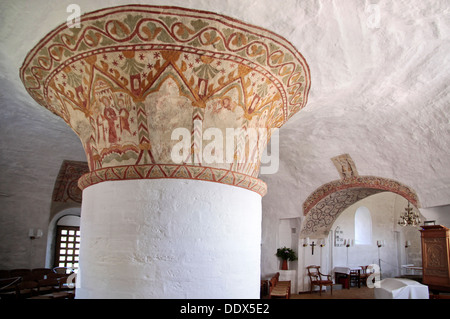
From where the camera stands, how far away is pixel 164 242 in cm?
387

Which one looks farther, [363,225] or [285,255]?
[363,225]

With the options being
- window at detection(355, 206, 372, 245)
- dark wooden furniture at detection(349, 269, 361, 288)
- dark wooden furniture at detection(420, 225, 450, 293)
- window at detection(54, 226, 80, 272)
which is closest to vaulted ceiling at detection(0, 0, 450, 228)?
dark wooden furniture at detection(420, 225, 450, 293)

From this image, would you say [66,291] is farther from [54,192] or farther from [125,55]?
[125,55]

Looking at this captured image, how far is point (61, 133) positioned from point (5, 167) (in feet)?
5.72

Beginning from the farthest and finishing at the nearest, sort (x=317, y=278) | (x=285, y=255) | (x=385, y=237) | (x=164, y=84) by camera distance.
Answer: (x=385, y=237) < (x=317, y=278) < (x=285, y=255) < (x=164, y=84)

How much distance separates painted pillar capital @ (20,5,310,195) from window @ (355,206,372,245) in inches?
451

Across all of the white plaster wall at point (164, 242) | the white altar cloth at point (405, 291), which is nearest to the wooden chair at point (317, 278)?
the white altar cloth at point (405, 291)

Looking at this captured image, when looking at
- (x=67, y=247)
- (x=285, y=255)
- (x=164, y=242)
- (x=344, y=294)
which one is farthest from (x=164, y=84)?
(x=344, y=294)

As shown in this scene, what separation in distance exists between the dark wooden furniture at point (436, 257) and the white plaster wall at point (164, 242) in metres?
4.91

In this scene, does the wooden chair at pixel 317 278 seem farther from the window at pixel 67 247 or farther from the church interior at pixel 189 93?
the window at pixel 67 247

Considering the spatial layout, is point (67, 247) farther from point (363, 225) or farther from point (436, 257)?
point (363, 225)

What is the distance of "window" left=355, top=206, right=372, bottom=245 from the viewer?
1477cm

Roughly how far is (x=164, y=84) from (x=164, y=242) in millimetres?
1621

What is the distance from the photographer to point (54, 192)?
8836 millimetres
